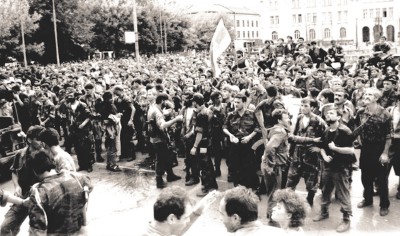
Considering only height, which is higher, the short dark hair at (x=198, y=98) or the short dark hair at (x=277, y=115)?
the short dark hair at (x=198, y=98)

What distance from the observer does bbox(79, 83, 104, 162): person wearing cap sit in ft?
36.6

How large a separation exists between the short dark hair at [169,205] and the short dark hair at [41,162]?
1.36 metres

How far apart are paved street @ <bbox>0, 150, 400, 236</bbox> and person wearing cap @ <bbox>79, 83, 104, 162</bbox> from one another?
3.01 feet

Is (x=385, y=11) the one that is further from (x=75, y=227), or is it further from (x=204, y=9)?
(x=75, y=227)

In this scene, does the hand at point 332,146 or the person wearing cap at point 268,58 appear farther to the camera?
the person wearing cap at point 268,58

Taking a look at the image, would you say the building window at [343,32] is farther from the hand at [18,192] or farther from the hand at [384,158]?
the hand at [18,192]

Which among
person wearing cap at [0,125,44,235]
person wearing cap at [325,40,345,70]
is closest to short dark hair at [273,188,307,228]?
person wearing cap at [0,125,44,235]

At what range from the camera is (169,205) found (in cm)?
358

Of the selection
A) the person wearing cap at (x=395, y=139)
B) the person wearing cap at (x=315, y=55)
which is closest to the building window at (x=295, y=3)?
the person wearing cap at (x=315, y=55)

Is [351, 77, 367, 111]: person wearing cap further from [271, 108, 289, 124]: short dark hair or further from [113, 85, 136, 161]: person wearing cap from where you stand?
[113, 85, 136, 161]: person wearing cap

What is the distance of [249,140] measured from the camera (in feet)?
27.5

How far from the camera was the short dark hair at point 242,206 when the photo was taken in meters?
3.59

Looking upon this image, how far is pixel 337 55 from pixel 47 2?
114 ft

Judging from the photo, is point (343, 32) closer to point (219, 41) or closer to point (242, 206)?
point (219, 41)
